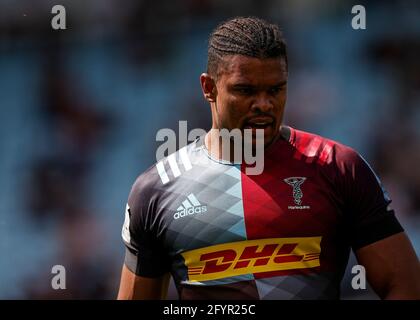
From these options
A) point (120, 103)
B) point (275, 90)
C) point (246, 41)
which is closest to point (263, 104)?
point (275, 90)

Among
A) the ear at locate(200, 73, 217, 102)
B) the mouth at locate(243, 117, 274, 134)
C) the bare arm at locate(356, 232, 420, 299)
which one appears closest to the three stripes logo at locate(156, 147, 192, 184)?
the ear at locate(200, 73, 217, 102)

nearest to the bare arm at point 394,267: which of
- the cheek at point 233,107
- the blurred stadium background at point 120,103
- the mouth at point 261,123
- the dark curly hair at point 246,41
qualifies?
the mouth at point 261,123

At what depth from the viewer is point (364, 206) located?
3.07 metres

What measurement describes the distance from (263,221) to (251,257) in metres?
0.15

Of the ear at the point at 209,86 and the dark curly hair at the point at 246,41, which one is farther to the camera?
the ear at the point at 209,86

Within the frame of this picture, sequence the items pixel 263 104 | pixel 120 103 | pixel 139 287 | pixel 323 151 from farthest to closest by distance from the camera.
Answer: pixel 120 103 → pixel 139 287 → pixel 323 151 → pixel 263 104

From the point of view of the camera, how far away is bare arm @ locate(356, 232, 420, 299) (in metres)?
3.03

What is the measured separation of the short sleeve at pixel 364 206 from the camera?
3.05 meters

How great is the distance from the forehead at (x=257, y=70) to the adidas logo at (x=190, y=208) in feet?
1.70

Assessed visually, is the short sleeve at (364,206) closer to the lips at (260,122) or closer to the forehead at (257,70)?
the lips at (260,122)

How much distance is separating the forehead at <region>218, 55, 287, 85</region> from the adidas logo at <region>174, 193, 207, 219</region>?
0.52 m

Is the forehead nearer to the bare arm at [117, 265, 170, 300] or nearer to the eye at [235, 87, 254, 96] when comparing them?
the eye at [235, 87, 254, 96]

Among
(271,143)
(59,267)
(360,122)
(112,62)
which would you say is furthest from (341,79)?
(271,143)

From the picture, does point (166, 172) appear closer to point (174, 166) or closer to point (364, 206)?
point (174, 166)
